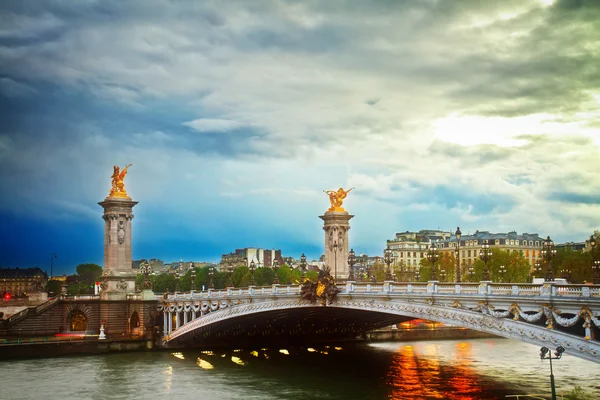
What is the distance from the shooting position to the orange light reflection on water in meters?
43.1

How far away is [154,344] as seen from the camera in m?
69.1

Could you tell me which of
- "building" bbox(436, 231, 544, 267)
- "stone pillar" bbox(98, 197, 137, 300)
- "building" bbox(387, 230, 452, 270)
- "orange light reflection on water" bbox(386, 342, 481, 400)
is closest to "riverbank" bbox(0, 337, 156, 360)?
"stone pillar" bbox(98, 197, 137, 300)

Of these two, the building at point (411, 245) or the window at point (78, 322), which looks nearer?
the window at point (78, 322)

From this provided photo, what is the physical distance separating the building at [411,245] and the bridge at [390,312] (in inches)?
3388

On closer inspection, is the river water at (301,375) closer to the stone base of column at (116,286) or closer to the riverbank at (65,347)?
the riverbank at (65,347)

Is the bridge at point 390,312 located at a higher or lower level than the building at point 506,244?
lower

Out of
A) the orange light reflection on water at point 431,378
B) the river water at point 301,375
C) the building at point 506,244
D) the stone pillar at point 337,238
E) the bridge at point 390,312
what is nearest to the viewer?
the bridge at point 390,312

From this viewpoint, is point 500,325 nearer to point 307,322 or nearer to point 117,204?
point 307,322

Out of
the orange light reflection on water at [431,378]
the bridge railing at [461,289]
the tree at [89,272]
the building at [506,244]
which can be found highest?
the building at [506,244]

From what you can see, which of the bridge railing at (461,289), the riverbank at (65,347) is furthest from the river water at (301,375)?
the bridge railing at (461,289)

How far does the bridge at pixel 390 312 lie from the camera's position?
101 feet

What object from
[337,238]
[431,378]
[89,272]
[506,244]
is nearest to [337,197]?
[337,238]

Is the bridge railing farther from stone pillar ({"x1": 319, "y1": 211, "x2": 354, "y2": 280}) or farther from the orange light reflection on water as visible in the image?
stone pillar ({"x1": 319, "y1": 211, "x2": 354, "y2": 280})

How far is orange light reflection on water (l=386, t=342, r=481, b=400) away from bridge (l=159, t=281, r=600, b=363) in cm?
369
